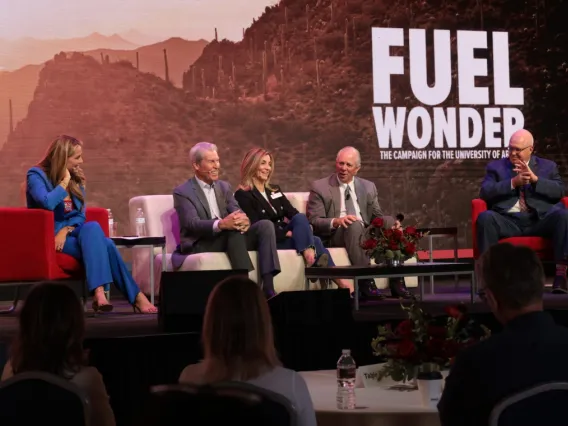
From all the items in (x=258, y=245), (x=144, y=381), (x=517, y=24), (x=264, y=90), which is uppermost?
(x=517, y=24)

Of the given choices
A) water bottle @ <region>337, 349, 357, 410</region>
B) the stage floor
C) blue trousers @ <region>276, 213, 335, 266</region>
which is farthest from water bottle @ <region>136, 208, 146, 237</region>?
water bottle @ <region>337, 349, 357, 410</region>

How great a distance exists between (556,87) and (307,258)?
389 centimetres

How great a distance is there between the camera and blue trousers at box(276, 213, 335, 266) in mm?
7344

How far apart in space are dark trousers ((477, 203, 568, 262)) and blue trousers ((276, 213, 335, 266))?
44.2 inches

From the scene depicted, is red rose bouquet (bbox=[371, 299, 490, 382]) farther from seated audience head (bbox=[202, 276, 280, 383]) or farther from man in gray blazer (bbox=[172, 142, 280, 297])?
man in gray blazer (bbox=[172, 142, 280, 297])

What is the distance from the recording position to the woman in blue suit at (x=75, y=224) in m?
6.26

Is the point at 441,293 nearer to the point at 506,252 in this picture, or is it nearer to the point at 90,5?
the point at 90,5

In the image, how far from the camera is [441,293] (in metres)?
8.16

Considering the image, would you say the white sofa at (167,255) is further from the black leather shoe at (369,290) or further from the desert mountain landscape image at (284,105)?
the desert mountain landscape image at (284,105)

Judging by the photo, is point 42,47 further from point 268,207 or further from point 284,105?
point 268,207

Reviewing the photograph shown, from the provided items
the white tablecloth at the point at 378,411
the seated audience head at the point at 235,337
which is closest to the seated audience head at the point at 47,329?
the seated audience head at the point at 235,337

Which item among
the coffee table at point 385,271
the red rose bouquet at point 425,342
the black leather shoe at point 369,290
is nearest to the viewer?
the red rose bouquet at point 425,342

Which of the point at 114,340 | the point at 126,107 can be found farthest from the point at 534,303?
the point at 126,107

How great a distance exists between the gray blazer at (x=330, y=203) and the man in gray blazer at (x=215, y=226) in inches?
24.5
